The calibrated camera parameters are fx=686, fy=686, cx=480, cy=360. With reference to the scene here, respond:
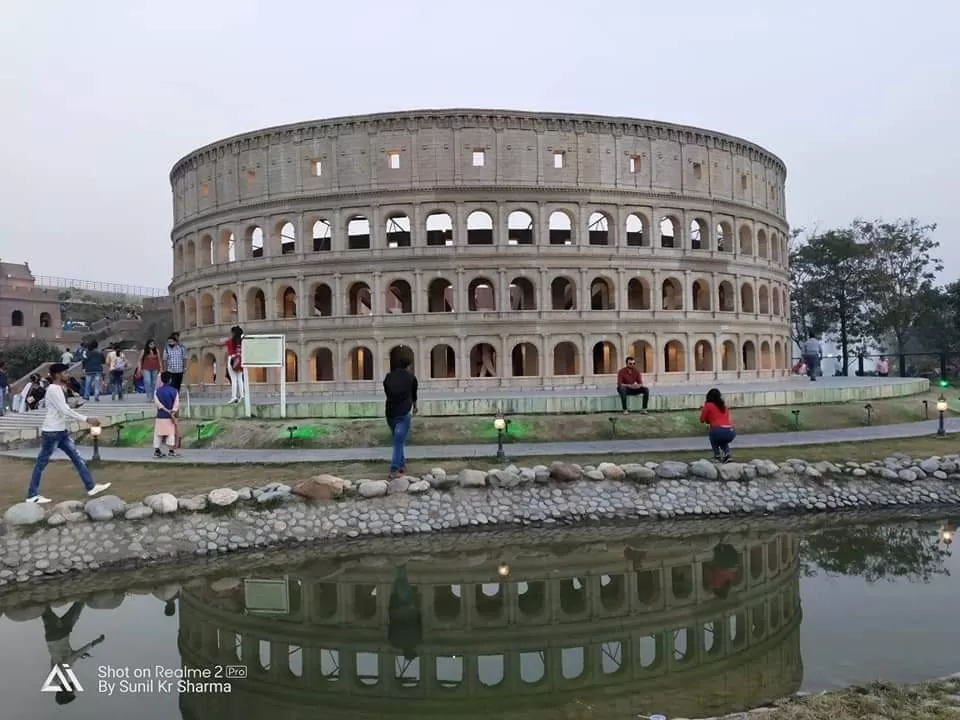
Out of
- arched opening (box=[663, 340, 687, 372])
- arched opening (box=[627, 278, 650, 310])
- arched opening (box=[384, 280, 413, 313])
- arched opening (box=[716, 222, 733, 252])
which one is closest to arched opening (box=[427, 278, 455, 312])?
arched opening (box=[384, 280, 413, 313])

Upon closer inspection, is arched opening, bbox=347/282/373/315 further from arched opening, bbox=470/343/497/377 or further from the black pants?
the black pants

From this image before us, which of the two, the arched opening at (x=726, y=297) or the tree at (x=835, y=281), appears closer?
the arched opening at (x=726, y=297)

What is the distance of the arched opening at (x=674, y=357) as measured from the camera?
3706 centimetres

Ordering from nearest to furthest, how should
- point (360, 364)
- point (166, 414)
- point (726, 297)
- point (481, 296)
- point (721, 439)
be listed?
point (721, 439) → point (166, 414) → point (360, 364) → point (726, 297) → point (481, 296)

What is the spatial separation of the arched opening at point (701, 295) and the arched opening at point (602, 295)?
542cm

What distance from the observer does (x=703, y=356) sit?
39.2 metres

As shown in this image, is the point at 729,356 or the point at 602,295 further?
the point at 729,356

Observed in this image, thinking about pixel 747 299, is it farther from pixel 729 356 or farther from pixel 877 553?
pixel 877 553

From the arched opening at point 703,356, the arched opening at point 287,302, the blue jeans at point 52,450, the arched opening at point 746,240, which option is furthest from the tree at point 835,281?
the blue jeans at point 52,450

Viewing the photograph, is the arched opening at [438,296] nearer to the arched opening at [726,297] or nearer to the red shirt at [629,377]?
the arched opening at [726,297]

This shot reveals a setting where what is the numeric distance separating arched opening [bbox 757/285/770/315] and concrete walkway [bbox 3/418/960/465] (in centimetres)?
2266

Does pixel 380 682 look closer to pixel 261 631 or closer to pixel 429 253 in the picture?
pixel 261 631

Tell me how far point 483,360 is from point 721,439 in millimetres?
21541

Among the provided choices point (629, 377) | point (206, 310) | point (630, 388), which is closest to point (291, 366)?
point (206, 310)
